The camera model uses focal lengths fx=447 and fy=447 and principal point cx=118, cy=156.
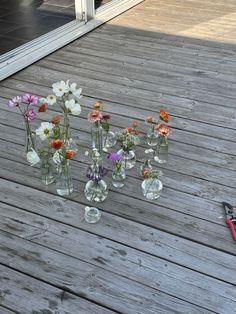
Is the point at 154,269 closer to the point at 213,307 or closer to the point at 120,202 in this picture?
the point at 213,307

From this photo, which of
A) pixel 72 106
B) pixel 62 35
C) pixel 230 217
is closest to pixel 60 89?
pixel 72 106

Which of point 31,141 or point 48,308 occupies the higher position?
point 31,141

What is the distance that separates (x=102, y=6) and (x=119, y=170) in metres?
2.46

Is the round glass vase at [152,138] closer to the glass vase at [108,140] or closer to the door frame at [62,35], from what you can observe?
the glass vase at [108,140]

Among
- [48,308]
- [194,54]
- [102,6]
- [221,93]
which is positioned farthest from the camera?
[102,6]

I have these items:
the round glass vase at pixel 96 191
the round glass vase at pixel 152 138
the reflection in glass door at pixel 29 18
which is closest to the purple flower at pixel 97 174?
the round glass vase at pixel 96 191

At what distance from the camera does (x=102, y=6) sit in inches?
159

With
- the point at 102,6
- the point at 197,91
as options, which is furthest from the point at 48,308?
the point at 102,6

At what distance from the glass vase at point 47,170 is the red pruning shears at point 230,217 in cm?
79

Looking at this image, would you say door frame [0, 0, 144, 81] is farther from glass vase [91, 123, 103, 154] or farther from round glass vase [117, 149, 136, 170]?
round glass vase [117, 149, 136, 170]

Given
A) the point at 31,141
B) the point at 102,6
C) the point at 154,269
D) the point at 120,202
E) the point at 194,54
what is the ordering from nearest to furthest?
the point at 154,269, the point at 120,202, the point at 31,141, the point at 194,54, the point at 102,6

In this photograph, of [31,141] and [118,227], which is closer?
[118,227]

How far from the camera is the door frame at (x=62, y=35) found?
10.4ft

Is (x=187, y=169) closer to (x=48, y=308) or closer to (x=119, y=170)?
(x=119, y=170)
